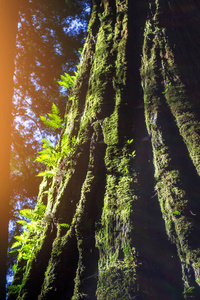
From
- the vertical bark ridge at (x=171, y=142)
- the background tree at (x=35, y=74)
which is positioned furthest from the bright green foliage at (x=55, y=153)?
the background tree at (x=35, y=74)

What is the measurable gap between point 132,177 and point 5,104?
4.02 meters

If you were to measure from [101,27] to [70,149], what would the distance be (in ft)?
6.15

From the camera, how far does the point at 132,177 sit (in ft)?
6.12

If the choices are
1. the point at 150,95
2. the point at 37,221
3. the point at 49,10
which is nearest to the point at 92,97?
the point at 150,95

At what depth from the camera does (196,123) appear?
188 cm

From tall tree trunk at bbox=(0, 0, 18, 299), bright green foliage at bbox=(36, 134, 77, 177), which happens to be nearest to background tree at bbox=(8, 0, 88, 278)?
tall tree trunk at bbox=(0, 0, 18, 299)

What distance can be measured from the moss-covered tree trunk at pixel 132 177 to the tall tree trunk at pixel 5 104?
6.24 feet

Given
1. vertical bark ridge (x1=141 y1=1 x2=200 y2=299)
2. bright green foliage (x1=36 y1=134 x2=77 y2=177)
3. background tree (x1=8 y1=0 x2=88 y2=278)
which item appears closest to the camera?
vertical bark ridge (x1=141 y1=1 x2=200 y2=299)

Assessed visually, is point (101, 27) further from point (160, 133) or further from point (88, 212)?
point (88, 212)

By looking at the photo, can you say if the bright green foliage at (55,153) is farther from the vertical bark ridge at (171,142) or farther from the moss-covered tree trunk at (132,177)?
the vertical bark ridge at (171,142)

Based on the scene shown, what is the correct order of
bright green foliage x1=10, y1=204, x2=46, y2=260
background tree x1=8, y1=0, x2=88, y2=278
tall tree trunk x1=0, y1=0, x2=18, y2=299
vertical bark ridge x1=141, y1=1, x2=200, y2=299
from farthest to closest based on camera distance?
background tree x1=8, y1=0, x2=88, y2=278 < tall tree trunk x1=0, y1=0, x2=18, y2=299 < bright green foliage x1=10, y1=204, x2=46, y2=260 < vertical bark ridge x1=141, y1=1, x2=200, y2=299

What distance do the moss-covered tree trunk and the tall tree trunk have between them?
1.90 m

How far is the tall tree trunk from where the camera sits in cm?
413

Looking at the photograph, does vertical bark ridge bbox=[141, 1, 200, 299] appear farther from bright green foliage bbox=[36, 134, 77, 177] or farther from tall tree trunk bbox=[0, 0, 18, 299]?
tall tree trunk bbox=[0, 0, 18, 299]
